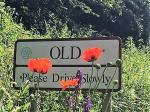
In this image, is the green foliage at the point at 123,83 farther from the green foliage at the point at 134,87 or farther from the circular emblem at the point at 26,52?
the circular emblem at the point at 26,52

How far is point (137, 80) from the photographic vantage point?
29.6 ft

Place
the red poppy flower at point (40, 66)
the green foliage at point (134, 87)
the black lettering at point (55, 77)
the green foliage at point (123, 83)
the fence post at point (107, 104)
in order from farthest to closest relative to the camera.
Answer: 1. the green foliage at point (134, 87)
2. the green foliage at point (123, 83)
3. the black lettering at point (55, 77)
4. the fence post at point (107, 104)
5. the red poppy flower at point (40, 66)

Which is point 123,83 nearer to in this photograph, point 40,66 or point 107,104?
point 107,104

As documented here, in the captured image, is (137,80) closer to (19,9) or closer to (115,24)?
(19,9)

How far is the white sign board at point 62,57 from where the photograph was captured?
14.7 feet

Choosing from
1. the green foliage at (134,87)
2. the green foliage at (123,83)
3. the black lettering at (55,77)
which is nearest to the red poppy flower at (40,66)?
the black lettering at (55,77)

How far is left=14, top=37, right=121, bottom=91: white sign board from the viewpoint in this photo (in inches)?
176

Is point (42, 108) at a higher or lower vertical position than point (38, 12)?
lower

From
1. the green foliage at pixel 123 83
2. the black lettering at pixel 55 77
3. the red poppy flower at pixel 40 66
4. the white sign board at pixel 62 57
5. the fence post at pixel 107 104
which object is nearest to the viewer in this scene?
the red poppy flower at pixel 40 66

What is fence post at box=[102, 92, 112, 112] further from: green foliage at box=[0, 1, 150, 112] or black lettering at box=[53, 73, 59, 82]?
green foliage at box=[0, 1, 150, 112]

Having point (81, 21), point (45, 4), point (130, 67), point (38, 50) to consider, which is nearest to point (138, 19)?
point (81, 21)

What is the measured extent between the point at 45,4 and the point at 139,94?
27.8 ft

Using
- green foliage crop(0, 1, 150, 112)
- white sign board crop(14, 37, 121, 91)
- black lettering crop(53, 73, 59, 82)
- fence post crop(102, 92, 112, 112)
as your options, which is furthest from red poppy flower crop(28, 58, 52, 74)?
green foliage crop(0, 1, 150, 112)

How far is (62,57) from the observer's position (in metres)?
4.66
